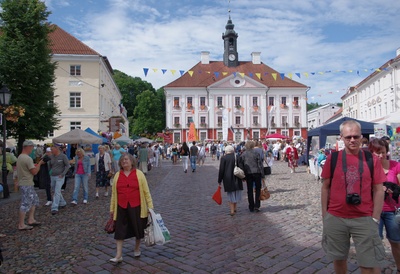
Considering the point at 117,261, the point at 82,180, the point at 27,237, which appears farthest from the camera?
the point at 82,180

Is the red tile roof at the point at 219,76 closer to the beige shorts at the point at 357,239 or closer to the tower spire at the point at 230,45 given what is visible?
the tower spire at the point at 230,45

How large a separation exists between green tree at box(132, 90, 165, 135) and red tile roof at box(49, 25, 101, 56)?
32.1 meters

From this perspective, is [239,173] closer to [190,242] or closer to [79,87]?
[190,242]

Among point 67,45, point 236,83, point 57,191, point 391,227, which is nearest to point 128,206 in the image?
point 391,227

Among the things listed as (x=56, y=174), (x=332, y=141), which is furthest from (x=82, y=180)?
(x=332, y=141)

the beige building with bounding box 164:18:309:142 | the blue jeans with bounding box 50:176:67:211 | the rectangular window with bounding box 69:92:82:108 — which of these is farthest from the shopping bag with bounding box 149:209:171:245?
the beige building with bounding box 164:18:309:142

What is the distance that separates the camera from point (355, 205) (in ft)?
10.7

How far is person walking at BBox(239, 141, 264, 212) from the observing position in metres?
8.70

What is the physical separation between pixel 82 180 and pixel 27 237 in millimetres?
3633

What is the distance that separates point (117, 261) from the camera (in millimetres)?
4996

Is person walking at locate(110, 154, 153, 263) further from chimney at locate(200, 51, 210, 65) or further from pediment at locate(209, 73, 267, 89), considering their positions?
chimney at locate(200, 51, 210, 65)

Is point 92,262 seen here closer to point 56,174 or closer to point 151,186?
point 56,174

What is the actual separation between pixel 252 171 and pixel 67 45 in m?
33.0

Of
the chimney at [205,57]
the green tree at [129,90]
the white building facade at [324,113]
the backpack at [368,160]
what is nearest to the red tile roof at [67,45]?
the chimney at [205,57]
